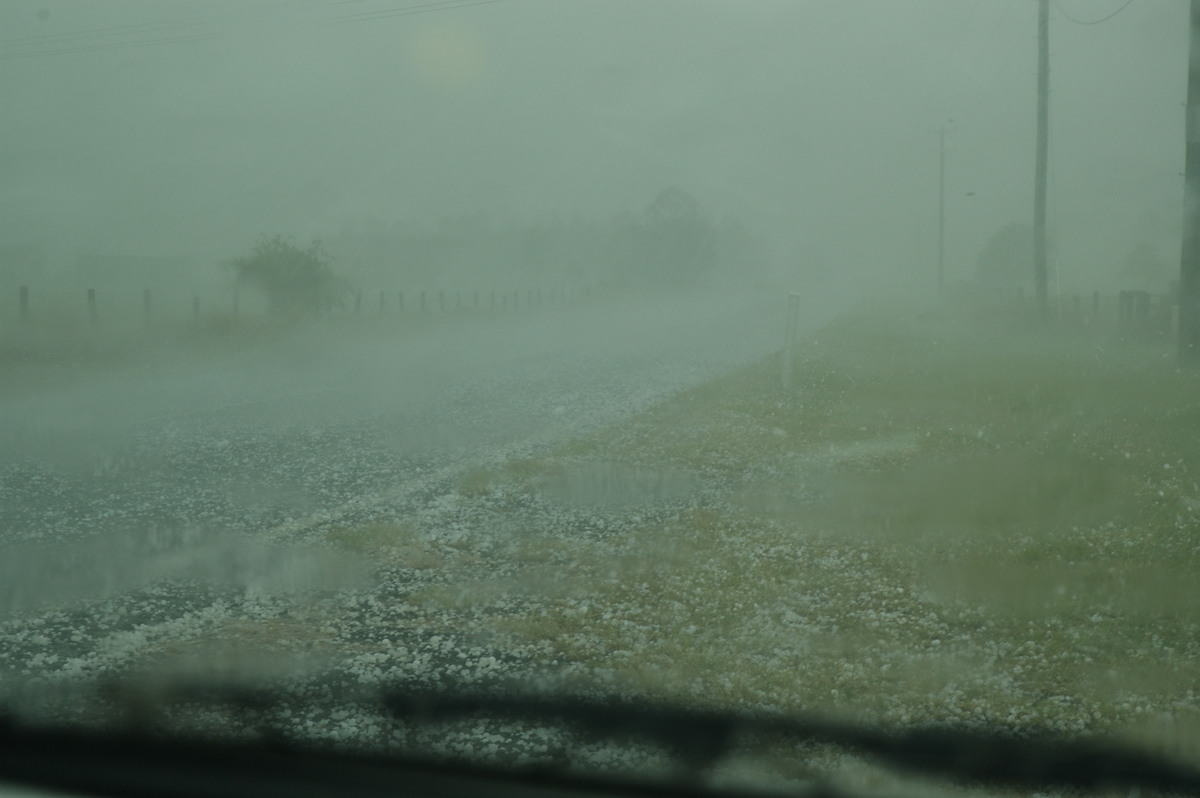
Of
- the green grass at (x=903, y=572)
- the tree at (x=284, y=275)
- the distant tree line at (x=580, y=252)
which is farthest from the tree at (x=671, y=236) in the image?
the green grass at (x=903, y=572)

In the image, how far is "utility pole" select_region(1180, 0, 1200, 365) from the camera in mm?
18938

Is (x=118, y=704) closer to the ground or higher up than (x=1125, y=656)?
higher up

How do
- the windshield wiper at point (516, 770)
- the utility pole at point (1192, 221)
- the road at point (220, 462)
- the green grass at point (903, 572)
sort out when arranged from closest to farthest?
the windshield wiper at point (516, 770) < the green grass at point (903, 572) < the road at point (220, 462) < the utility pole at point (1192, 221)

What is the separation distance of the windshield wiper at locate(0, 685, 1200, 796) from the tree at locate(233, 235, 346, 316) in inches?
1156

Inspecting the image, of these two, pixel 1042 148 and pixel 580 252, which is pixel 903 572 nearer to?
pixel 1042 148

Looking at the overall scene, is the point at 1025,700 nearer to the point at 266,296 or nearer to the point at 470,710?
the point at 470,710

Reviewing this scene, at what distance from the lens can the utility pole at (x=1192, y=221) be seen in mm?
18938

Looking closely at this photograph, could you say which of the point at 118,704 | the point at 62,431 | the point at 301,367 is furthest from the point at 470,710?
the point at 301,367

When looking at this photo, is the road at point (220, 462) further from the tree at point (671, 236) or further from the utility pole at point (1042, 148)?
the tree at point (671, 236)

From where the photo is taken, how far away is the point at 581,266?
296 ft

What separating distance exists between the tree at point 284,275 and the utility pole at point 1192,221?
2364cm

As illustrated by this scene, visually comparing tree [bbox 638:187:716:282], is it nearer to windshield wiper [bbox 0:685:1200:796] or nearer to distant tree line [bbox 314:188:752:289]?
distant tree line [bbox 314:188:752:289]

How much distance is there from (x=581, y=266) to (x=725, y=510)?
271 ft

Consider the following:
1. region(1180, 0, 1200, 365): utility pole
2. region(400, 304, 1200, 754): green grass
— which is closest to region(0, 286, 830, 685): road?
region(400, 304, 1200, 754): green grass
